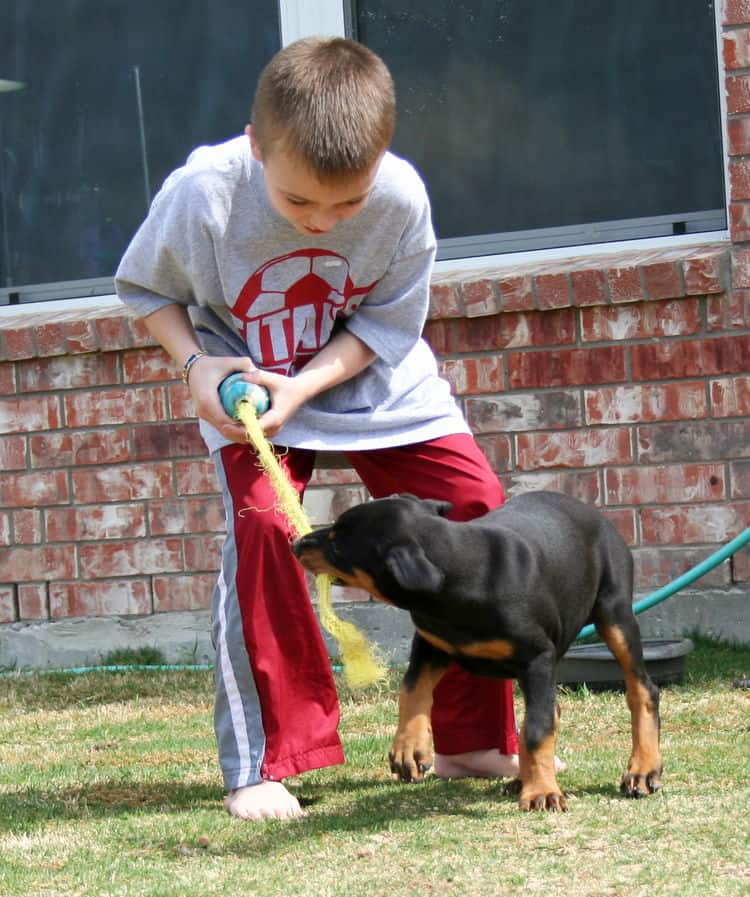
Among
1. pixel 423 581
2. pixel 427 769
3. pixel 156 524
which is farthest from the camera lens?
pixel 156 524

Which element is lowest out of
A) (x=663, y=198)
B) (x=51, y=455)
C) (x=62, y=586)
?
(x=62, y=586)

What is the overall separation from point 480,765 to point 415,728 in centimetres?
37

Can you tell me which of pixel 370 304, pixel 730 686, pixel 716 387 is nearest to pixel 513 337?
pixel 716 387

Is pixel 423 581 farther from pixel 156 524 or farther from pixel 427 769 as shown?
pixel 156 524

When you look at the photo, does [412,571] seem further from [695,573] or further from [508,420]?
[508,420]

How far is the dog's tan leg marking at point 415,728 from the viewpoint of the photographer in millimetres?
3455

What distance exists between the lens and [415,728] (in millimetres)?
3457

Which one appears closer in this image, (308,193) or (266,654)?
(308,193)

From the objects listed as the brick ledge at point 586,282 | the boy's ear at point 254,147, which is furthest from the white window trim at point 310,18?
the boy's ear at point 254,147

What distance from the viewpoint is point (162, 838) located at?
321 centimetres

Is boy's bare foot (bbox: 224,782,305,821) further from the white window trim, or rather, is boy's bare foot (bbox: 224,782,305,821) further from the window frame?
the white window trim

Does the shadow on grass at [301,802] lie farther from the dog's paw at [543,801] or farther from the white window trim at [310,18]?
the white window trim at [310,18]

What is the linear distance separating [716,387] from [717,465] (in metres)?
0.30

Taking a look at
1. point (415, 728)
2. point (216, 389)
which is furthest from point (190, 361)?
point (415, 728)
